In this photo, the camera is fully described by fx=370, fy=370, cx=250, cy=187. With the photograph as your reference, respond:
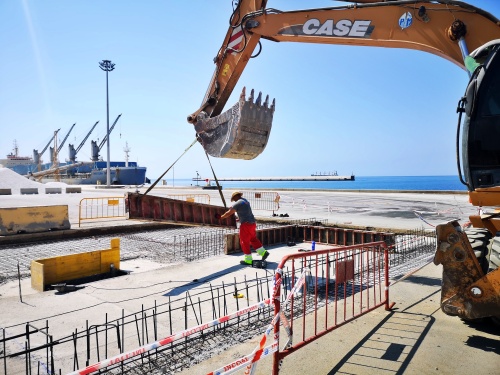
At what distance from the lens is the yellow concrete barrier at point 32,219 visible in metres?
14.1

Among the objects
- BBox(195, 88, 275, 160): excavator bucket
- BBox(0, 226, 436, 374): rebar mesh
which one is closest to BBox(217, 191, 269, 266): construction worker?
BBox(0, 226, 436, 374): rebar mesh

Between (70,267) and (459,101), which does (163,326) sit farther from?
(459,101)

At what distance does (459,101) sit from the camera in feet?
16.4

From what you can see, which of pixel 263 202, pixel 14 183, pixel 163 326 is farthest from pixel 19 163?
pixel 163 326

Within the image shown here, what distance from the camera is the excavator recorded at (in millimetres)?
4508

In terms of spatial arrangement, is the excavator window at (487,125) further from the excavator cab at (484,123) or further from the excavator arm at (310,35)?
the excavator arm at (310,35)

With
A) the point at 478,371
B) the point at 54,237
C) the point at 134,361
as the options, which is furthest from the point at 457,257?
the point at 54,237

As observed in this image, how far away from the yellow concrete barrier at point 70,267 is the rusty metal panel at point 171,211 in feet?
4.01

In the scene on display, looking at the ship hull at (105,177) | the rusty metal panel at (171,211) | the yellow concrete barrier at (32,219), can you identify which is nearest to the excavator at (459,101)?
the rusty metal panel at (171,211)

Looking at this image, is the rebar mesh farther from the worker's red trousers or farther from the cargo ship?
the cargo ship

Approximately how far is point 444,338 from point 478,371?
32.7 inches

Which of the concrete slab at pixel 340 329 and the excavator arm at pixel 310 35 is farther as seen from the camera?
the excavator arm at pixel 310 35

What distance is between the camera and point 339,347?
445 centimetres

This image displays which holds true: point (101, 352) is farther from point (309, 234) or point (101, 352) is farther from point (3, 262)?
point (309, 234)
